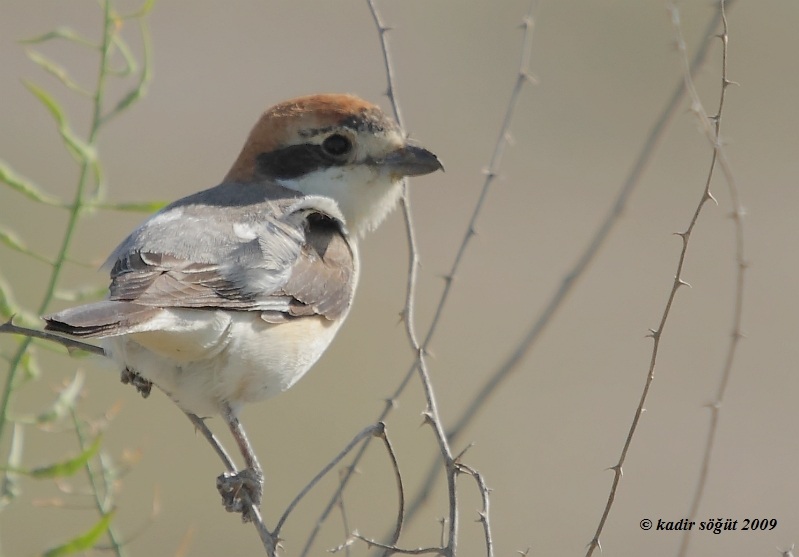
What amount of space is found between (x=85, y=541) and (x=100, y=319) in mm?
543

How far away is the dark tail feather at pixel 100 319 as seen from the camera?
2.61 m

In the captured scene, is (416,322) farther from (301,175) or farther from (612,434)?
(301,175)

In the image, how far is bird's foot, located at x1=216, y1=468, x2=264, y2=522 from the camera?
3314 millimetres

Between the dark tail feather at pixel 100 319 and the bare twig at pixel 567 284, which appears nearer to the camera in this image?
the dark tail feather at pixel 100 319

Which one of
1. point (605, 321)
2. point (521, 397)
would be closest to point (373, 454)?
point (521, 397)

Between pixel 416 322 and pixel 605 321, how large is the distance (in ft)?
6.21

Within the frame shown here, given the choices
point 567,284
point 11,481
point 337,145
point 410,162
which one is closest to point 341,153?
point 337,145

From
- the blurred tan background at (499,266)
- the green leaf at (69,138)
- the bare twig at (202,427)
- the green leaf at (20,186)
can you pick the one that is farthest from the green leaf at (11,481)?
the blurred tan background at (499,266)

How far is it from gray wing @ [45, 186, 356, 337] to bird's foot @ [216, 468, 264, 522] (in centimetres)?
49

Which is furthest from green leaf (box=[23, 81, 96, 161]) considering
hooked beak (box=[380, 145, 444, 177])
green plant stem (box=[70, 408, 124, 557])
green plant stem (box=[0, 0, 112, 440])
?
hooked beak (box=[380, 145, 444, 177])

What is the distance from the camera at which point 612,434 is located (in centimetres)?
970

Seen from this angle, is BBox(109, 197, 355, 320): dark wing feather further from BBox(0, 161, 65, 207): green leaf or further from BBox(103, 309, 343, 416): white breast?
BBox(0, 161, 65, 207): green leaf

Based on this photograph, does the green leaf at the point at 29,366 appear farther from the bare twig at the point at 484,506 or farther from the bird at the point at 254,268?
the bare twig at the point at 484,506

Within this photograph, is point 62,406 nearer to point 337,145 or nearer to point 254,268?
point 254,268
